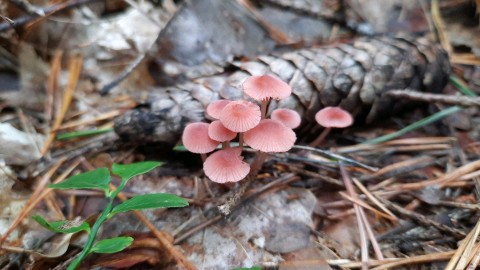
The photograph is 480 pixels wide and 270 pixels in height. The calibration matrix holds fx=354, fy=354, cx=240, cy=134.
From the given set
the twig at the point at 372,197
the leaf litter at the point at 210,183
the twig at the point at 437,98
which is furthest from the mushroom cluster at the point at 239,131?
the twig at the point at 437,98

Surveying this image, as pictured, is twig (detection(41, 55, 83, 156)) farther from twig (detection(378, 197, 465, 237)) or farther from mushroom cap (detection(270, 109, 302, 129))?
twig (detection(378, 197, 465, 237))

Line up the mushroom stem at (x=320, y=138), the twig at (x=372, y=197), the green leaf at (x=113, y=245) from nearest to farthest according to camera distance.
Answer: the green leaf at (x=113, y=245)
the twig at (x=372, y=197)
the mushroom stem at (x=320, y=138)

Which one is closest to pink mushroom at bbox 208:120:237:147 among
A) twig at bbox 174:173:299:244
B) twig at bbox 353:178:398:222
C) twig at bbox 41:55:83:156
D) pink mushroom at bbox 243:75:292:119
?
pink mushroom at bbox 243:75:292:119

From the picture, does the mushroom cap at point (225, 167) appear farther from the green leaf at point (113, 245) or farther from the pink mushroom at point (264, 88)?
the green leaf at point (113, 245)

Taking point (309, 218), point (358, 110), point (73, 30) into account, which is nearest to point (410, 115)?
point (358, 110)

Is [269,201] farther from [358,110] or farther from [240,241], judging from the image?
[358,110]

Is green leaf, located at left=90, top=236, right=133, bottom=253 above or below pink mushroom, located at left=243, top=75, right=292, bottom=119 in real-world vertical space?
below

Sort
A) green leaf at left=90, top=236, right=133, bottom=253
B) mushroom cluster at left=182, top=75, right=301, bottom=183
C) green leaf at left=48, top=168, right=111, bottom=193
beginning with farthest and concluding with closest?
mushroom cluster at left=182, top=75, right=301, bottom=183, green leaf at left=48, top=168, right=111, bottom=193, green leaf at left=90, top=236, right=133, bottom=253
